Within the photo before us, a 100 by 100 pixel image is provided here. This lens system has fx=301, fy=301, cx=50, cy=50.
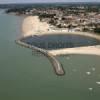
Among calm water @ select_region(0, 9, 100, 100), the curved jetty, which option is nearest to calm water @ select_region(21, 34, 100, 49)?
the curved jetty

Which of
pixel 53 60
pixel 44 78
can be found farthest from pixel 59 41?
pixel 44 78

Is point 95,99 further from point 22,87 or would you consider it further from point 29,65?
point 29,65

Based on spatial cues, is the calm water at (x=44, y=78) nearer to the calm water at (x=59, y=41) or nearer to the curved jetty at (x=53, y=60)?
the curved jetty at (x=53, y=60)

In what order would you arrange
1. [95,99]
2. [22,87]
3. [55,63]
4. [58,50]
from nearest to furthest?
[95,99] → [22,87] → [55,63] → [58,50]

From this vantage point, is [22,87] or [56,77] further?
[56,77]

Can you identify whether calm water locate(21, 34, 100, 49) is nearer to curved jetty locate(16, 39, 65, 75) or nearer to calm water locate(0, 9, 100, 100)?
curved jetty locate(16, 39, 65, 75)

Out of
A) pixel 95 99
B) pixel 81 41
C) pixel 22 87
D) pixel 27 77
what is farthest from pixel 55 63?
pixel 81 41
